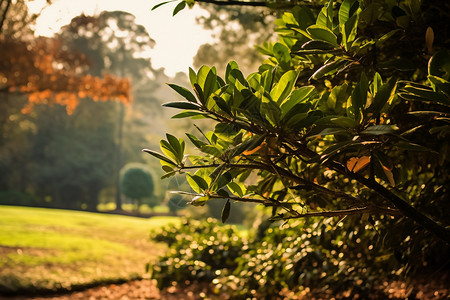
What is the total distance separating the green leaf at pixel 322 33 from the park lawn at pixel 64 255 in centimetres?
599

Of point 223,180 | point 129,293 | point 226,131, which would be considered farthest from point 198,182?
point 129,293

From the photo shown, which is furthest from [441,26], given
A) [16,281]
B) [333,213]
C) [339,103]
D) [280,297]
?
[16,281]

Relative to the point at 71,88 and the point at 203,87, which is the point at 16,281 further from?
the point at 203,87

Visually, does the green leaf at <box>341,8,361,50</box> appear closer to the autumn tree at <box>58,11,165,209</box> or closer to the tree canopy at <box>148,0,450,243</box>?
the tree canopy at <box>148,0,450,243</box>

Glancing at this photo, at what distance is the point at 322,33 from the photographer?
975mm

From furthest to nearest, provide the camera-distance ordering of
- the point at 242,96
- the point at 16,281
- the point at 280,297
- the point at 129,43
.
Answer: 1. the point at 129,43
2. the point at 16,281
3. the point at 280,297
4. the point at 242,96

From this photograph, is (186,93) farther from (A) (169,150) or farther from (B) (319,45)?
(B) (319,45)

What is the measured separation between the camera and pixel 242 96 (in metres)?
0.92

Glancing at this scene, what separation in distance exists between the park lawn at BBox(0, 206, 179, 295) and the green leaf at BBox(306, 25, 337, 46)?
599 centimetres

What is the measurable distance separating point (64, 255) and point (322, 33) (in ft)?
26.3

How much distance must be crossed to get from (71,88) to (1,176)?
21.6m

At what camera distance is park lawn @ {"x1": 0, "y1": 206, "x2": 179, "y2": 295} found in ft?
20.2

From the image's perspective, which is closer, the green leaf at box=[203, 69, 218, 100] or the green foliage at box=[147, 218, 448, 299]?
the green leaf at box=[203, 69, 218, 100]

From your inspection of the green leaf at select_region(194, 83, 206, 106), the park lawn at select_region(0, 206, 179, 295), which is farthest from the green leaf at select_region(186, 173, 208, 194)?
the park lawn at select_region(0, 206, 179, 295)
